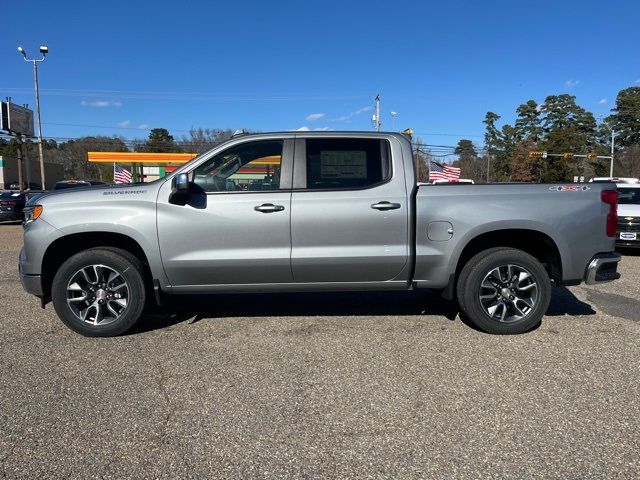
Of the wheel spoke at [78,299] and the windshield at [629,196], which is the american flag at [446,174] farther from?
the wheel spoke at [78,299]

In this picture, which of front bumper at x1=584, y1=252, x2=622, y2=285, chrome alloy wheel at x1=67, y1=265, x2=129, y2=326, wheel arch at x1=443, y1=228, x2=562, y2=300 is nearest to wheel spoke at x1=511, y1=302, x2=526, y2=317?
wheel arch at x1=443, y1=228, x2=562, y2=300

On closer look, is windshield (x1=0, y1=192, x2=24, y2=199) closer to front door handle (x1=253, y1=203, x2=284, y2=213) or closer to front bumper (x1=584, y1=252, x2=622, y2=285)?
front door handle (x1=253, y1=203, x2=284, y2=213)

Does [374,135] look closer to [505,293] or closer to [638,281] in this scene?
[505,293]

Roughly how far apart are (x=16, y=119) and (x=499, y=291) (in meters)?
48.9

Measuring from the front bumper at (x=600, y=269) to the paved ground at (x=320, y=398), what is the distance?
1.88 feet

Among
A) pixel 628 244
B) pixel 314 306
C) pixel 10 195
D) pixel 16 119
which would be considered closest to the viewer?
pixel 314 306

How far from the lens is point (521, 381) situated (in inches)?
150

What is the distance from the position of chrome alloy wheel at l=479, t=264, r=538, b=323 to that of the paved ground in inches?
10.8

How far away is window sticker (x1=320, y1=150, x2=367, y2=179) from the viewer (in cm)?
489

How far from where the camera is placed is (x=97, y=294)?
190 inches

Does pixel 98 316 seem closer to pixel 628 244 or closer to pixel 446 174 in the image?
pixel 628 244

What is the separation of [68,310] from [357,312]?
3017 mm

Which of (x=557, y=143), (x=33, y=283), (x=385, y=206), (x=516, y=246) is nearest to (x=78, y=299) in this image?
(x=33, y=283)

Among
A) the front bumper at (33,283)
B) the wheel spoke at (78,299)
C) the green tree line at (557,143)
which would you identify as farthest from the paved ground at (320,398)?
the green tree line at (557,143)
